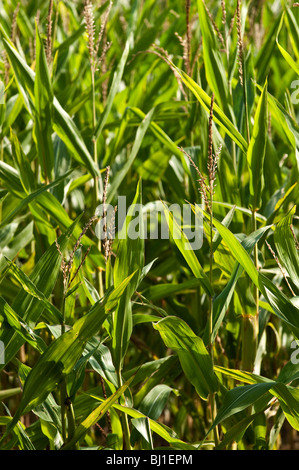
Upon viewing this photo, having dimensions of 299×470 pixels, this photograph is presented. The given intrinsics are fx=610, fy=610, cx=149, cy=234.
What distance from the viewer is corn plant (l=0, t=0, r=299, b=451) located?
2.35ft

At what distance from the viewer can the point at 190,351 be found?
729 millimetres

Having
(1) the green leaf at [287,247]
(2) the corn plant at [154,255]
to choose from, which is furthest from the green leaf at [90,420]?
(1) the green leaf at [287,247]

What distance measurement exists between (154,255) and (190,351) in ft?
→ 1.47

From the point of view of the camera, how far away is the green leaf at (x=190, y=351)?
0.70 metres

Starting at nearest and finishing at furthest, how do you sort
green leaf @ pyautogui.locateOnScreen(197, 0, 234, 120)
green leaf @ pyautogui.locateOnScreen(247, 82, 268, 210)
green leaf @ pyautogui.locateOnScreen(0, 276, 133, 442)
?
1. green leaf @ pyautogui.locateOnScreen(0, 276, 133, 442)
2. green leaf @ pyautogui.locateOnScreen(247, 82, 268, 210)
3. green leaf @ pyautogui.locateOnScreen(197, 0, 234, 120)

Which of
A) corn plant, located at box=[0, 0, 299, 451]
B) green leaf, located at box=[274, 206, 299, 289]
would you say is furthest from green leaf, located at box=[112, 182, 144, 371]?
green leaf, located at box=[274, 206, 299, 289]

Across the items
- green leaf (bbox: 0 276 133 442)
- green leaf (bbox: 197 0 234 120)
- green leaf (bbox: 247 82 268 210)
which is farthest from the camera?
green leaf (bbox: 197 0 234 120)

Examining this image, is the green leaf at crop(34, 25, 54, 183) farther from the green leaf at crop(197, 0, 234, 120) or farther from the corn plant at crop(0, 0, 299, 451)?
the green leaf at crop(197, 0, 234, 120)

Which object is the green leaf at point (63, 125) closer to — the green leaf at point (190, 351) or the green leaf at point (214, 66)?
the green leaf at point (214, 66)

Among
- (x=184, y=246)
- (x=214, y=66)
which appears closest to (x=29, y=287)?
(x=184, y=246)

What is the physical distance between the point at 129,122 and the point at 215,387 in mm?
576

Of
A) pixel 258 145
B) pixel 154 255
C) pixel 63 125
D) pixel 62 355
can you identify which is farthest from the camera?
pixel 154 255

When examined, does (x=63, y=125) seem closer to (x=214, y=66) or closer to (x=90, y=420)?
(x=214, y=66)
